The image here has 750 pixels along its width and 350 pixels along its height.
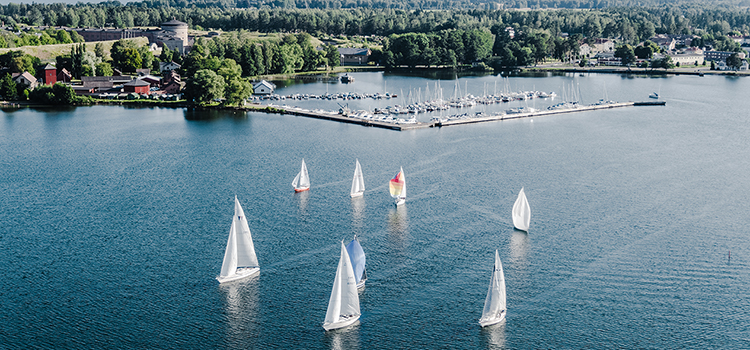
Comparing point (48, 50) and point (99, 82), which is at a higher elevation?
point (48, 50)

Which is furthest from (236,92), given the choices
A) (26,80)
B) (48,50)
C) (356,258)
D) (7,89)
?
(356,258)

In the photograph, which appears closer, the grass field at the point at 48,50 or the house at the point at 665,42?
the grass field at the point at 48,50

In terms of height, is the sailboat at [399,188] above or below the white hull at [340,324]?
above

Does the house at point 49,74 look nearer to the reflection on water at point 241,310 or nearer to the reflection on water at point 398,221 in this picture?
the reflection on water at point 398,221

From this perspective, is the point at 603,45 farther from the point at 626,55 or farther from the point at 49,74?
the point at 49,74

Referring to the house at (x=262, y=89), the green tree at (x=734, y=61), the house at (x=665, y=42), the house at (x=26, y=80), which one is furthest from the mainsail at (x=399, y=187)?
the house at (x=665, y=42)

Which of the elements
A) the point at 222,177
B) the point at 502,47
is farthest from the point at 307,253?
the point at 502,47

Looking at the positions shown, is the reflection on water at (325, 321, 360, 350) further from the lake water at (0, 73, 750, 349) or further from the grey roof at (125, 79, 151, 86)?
the grey roof at (125, 79, 151, 86)
